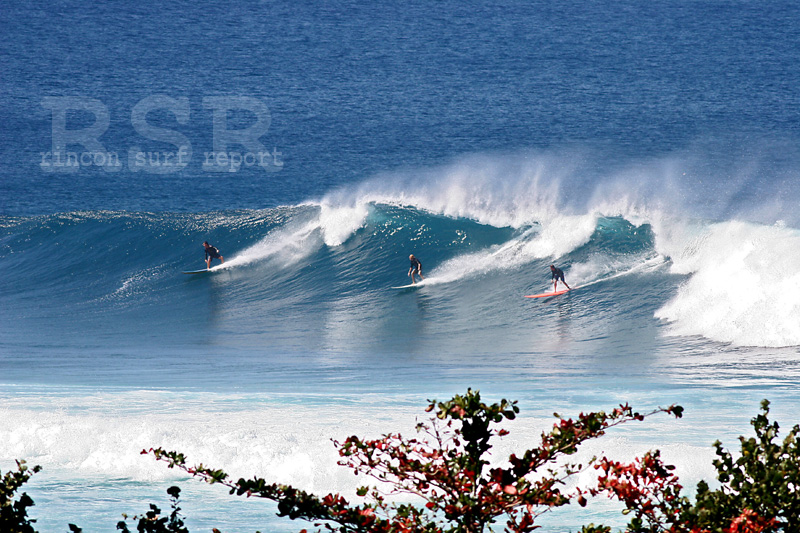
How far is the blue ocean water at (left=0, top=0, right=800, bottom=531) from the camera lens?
6.80m

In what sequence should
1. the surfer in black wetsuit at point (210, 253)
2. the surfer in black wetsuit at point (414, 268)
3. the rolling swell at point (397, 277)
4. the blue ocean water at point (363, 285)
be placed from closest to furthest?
the blue ocean water at point (363, 285), the rolling swell at point (397, 277), the surfer in black wetsuit at point (414, 268), the surfer in black wetsuit at point (210, 253)

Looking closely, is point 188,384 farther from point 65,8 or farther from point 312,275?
point 65,8

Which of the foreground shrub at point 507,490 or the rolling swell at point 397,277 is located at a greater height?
the rolling swell at point 397,277

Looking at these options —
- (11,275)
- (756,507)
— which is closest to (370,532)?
(756,507)

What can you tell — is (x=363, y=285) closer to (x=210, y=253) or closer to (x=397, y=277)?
(x=397, y=277)

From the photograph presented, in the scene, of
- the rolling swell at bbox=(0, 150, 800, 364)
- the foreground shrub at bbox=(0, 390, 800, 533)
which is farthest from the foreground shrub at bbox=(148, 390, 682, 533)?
the rolling swell at bbox=(0, 150, 800, 364)

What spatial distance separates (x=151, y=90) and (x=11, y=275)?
47629mm

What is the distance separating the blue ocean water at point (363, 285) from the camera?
6.80 meters

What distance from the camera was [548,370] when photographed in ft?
33.7

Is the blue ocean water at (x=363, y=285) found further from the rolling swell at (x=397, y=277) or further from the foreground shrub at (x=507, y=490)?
the foreground shrub at (x=507, y=490)

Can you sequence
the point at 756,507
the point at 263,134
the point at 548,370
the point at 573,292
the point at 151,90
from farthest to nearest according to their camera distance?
1. the point at 151,90
2. the point at 263,134
3. the point at 573,292
4. the point at 548,370
5. the point at 756,507

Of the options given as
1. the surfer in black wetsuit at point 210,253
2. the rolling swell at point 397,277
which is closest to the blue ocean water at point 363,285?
the rolling swell at point 397,277

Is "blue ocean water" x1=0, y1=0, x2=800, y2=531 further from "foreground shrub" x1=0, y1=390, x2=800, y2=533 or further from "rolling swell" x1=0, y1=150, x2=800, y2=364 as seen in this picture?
"foreground shrub" x1=0, y1=390, x2=800, y2=533

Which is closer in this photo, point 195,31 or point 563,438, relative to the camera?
point 563,438
